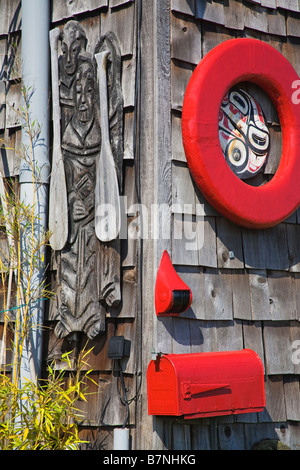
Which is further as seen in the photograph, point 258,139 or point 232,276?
point 258,139

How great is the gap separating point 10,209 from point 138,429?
4.13 feet

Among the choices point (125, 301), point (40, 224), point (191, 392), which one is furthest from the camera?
point (40, 224)

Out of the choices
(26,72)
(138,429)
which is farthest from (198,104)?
(138,429)

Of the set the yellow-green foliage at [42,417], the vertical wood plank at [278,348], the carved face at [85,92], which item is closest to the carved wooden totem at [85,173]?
the carved face at [85,92]

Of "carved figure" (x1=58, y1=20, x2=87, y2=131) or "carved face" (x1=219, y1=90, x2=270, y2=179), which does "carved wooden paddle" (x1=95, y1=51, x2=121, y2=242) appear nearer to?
"carved figure" (x1=58, y1=20, x2=87, y2=131)

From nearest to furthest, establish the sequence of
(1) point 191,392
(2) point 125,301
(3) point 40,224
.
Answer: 1. (1) point 191,392
2. (2) point 125,301
3. (3) point 40,224

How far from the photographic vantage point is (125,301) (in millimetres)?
2900

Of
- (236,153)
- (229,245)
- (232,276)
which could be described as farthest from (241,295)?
(236,153)

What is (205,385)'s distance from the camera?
2684 millimetres

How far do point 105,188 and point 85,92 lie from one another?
0.52 meters

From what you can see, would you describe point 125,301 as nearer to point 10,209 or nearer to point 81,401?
point 81,401

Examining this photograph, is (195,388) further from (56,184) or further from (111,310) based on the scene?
(56,184)

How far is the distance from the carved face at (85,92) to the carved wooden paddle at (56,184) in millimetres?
120

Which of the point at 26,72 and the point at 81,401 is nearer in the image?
the point at 81,401
